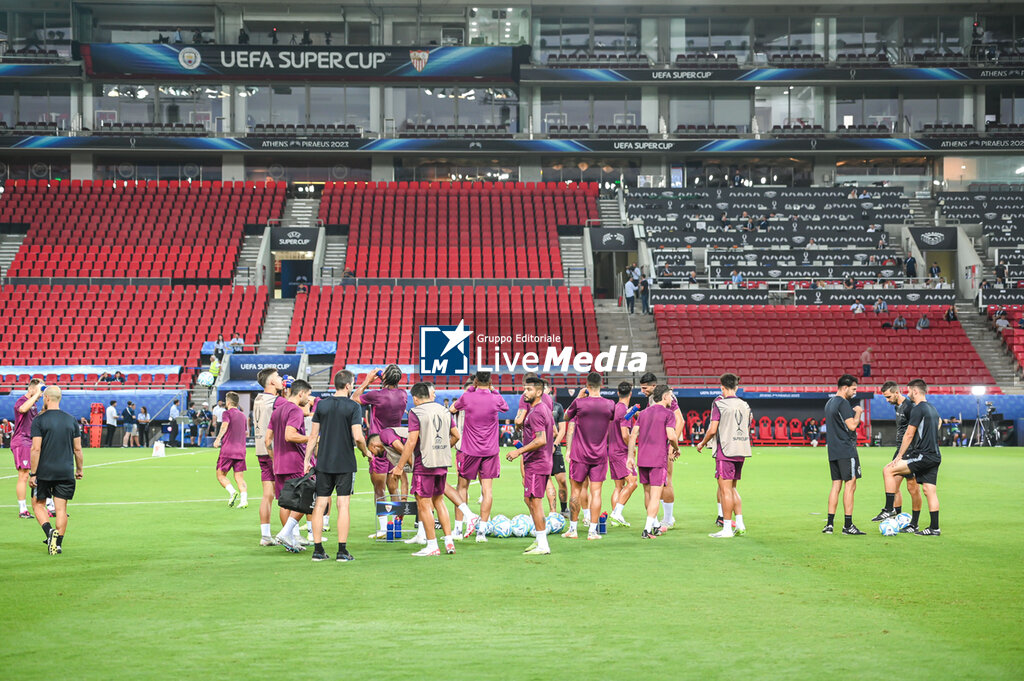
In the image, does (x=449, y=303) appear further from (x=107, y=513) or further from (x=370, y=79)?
(x=107, y=513)

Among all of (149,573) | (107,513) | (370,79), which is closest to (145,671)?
(149,573)

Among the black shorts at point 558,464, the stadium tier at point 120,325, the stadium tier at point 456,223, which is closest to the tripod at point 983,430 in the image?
the stadium tier at point 456,223

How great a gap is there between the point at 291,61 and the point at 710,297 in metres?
25.5

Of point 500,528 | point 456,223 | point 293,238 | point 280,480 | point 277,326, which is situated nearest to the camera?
point 280,480

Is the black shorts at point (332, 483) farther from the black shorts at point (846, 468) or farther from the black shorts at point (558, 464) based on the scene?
the black shorts at point (846, 468)

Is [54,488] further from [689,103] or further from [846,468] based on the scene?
[689,103]

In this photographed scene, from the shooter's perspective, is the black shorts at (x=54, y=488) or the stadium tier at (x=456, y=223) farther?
the stadium tier at (x=456, y=223)

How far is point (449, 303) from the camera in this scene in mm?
44844

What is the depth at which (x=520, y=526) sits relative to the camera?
1372cm

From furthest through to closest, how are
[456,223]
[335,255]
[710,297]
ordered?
[456,223] → [335,255] → [710,297]

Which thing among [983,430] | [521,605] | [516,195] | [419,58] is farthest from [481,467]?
[419,58]

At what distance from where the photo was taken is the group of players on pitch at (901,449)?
13.7 m

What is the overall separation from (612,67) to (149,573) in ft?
165

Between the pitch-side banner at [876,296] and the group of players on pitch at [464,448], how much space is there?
32.0 m
